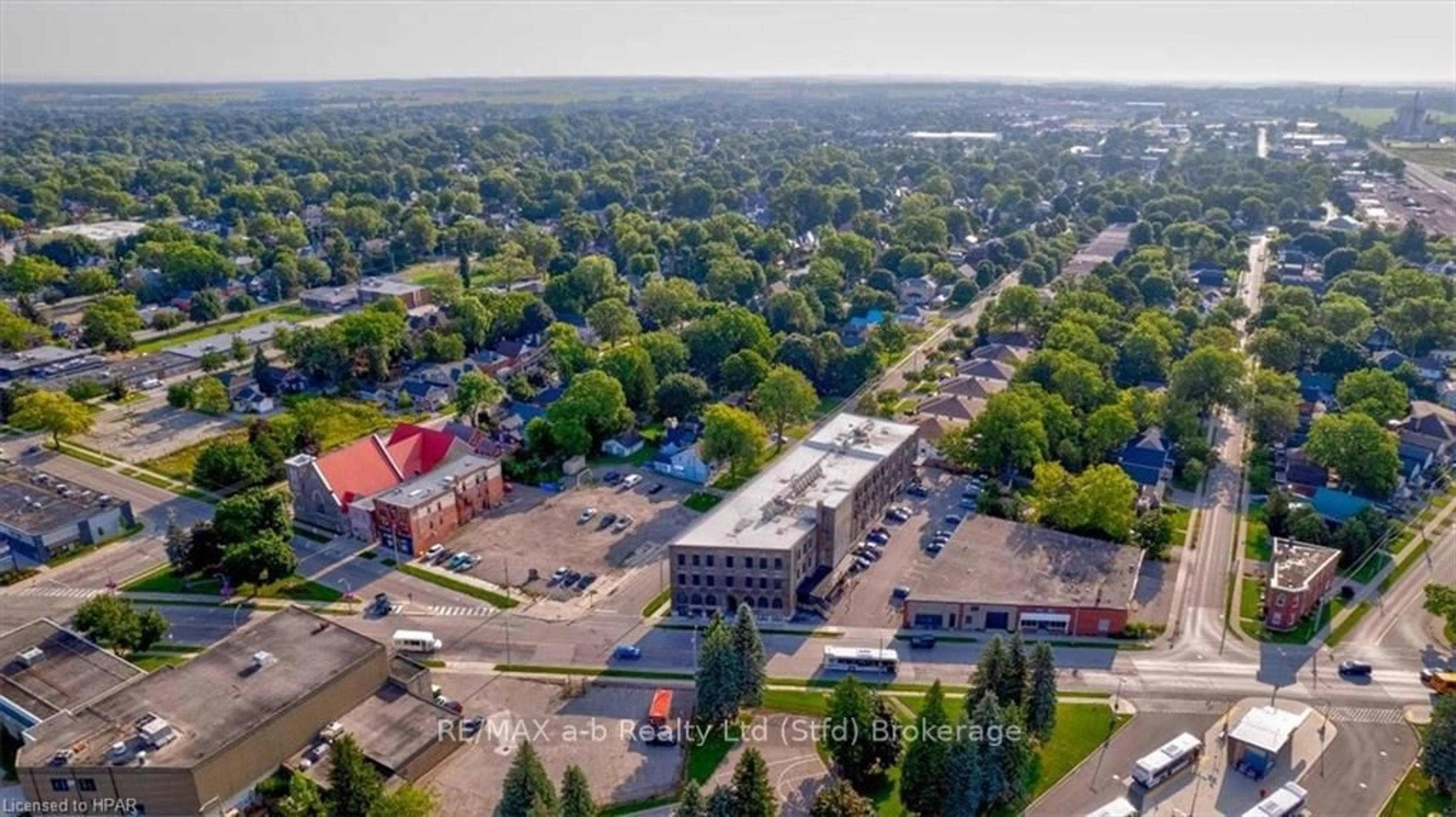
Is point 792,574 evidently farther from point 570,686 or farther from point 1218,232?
point 1218,232

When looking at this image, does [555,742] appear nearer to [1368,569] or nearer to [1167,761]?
[1167,761]

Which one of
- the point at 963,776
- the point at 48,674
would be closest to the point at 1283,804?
the point at 963,776

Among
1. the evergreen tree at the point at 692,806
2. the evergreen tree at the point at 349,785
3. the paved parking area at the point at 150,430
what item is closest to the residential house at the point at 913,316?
the paved parking area at the point at 150,430

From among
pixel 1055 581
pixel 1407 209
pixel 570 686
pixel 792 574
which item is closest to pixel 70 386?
pixel 570 686

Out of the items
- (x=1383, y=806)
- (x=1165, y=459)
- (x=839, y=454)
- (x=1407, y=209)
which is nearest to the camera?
(x=1383, y=806)

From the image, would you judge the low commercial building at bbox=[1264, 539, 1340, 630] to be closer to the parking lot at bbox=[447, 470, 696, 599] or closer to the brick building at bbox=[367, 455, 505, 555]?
the parking lot at bbox=[447, 470, 696, 599]

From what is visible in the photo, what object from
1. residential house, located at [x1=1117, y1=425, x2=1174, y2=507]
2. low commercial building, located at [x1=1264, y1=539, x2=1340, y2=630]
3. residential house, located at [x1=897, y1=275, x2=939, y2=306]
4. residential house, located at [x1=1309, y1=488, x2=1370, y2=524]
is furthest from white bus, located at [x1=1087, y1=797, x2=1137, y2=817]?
→ residential house, located at [x1=897, y1=275, x2=939, y2=306]
